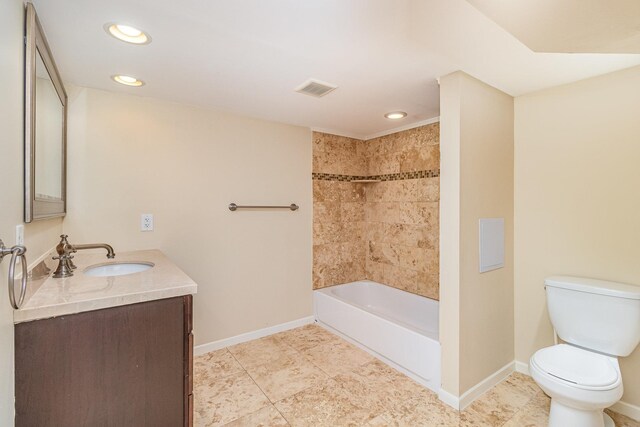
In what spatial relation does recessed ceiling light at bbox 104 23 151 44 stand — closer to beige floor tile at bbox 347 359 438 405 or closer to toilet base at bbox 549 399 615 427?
beige floor tile at bbox 347 359 438 405

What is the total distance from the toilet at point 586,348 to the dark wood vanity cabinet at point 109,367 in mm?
1759

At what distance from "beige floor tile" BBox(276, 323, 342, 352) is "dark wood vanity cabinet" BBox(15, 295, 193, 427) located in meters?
1.50

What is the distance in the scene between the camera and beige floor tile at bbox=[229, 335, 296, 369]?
238cm

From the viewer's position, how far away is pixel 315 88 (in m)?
2.05

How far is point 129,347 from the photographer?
Answer: 1.09 metres

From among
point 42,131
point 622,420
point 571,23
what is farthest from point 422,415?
point 42,131

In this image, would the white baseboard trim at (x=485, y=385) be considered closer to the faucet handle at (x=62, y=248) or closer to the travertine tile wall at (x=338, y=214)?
the travertine tile wall at (x=338, y=214)

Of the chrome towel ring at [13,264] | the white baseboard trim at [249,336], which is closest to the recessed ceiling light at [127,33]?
the chrome towel ring at [13,264]

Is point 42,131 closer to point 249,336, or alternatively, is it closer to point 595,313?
point 249,336

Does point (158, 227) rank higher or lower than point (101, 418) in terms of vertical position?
higher

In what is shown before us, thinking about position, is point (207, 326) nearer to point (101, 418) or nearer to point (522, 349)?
point (101, 418)

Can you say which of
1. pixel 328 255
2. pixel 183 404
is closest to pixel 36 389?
pixel 183 404

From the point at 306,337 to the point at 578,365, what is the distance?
196 centimetres

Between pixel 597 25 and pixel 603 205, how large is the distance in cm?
111
